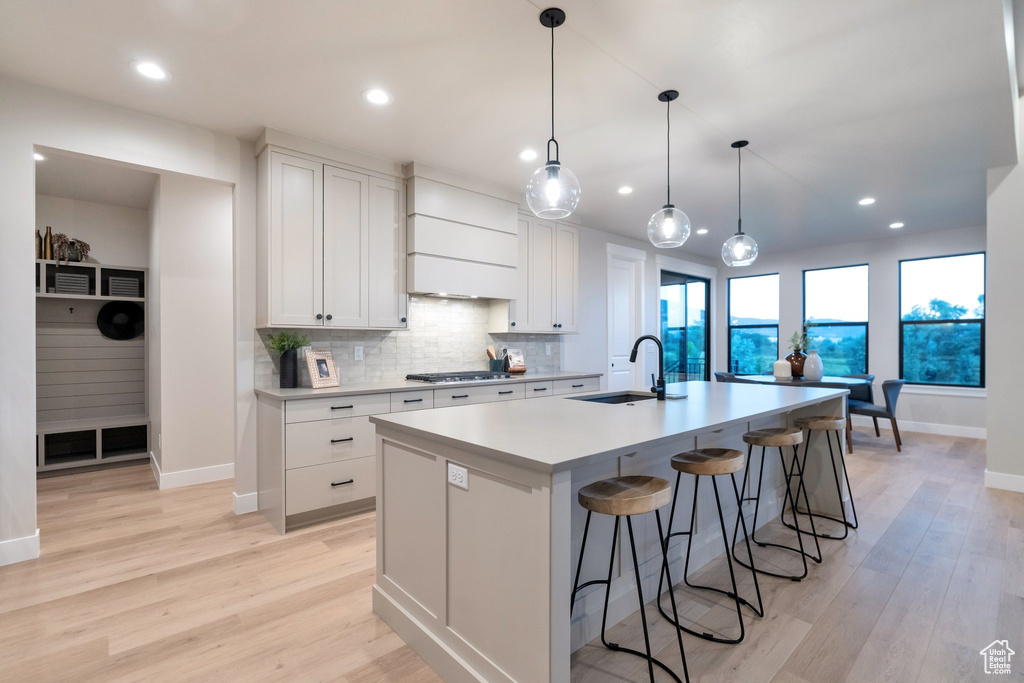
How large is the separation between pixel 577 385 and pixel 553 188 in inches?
123

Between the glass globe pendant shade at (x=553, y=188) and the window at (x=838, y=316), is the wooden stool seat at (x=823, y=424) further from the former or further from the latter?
the window at (x=838, y=316)

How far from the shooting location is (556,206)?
2332 millimetres

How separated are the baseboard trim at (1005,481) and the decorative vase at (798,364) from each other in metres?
1.68

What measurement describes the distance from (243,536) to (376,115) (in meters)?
2.84

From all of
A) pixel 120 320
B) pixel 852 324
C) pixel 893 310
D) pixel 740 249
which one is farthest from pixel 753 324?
pixel 120 320

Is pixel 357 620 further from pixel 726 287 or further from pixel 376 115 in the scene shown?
pixel 726 287

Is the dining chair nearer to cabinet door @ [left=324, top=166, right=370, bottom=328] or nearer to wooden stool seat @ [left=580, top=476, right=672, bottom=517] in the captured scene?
wooden stool seat @ [left=580, top=476, right=672, bottom=517]

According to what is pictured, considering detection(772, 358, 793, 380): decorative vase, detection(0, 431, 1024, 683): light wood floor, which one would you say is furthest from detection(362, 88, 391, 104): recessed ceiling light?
detection(772, 358, 793, 380): decorative vase

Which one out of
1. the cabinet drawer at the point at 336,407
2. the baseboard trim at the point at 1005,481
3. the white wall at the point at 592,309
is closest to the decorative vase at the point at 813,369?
the baseboard trim at the point at 1005,481

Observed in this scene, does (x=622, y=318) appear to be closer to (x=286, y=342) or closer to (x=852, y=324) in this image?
(x=852, y=324)

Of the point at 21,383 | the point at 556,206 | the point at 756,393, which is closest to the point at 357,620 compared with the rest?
the point at 556,206

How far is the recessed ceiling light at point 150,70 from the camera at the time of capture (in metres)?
2.49

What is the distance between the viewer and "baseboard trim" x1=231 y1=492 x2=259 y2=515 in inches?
136

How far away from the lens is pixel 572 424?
196 centimetres
